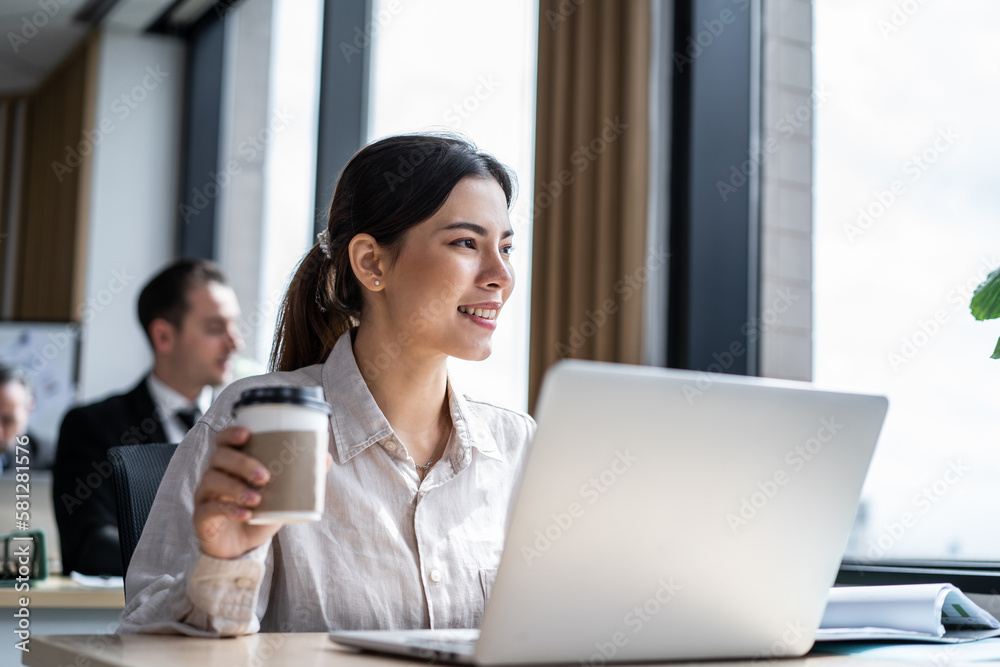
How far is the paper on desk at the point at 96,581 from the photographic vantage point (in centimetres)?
235

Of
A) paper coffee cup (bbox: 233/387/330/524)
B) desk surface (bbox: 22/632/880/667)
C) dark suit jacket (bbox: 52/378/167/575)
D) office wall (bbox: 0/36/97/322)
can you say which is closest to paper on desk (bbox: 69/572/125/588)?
dark suit jacket (bbox: 52/378/167/575)

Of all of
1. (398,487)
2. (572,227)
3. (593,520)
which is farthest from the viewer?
(572,227)

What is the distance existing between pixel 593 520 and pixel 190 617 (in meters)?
0.55

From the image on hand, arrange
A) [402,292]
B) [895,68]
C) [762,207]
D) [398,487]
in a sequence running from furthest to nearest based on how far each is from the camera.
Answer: [762,207] < [895,68] < [402,292] < [398,487]

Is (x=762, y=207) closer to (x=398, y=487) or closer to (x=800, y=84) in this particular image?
(x=800, y=84)

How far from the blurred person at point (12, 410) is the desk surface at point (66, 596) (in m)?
2.26

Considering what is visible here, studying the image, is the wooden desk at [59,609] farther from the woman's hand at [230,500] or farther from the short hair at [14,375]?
the short hair at [14,375]

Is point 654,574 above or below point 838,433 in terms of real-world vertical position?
below

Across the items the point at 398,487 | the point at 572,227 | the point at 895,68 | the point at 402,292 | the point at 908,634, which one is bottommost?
the point at 908,634

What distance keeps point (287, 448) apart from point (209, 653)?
8.8 inches

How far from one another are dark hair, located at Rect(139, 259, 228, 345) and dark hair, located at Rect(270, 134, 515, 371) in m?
1.81

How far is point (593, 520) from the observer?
83 centimetres

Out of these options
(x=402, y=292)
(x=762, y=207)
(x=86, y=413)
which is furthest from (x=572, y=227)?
(x=86, y=413)

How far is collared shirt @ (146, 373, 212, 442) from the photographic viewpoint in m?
3.32
